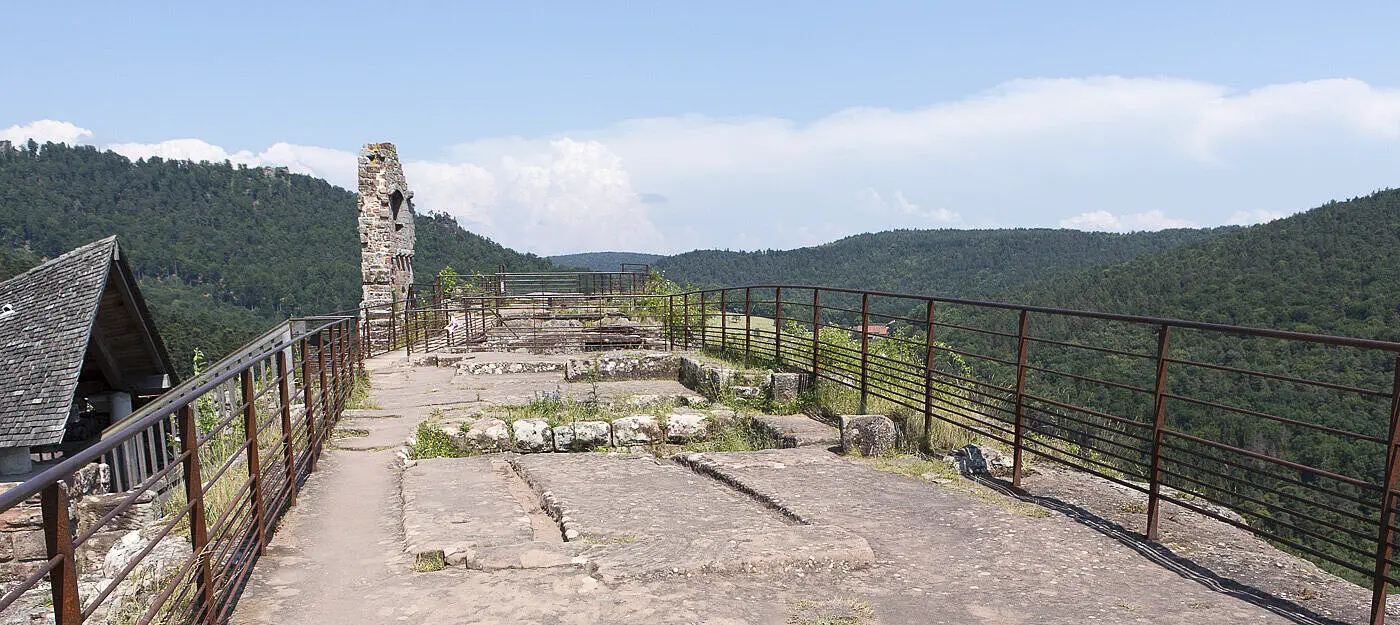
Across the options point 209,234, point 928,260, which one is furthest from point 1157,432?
point 209,234

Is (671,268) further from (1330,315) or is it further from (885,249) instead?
(1330,315)

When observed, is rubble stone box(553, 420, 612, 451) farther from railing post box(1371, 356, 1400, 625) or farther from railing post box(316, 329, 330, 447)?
railing post box(1371, 356, 1400, 625)

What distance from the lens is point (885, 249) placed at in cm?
9194

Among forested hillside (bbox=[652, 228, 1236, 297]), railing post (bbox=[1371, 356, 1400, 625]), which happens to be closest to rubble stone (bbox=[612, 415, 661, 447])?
railing post (bbox=[1371, 356, 1400, 625])

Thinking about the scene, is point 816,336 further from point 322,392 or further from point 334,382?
point 334,382

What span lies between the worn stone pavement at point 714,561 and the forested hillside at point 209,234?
134ft

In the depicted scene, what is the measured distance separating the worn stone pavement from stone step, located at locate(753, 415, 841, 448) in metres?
0.79

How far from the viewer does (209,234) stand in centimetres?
7538

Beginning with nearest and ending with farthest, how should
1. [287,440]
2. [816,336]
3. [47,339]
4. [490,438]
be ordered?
[287,440] < [490,438] < [816,336] < [47,339]

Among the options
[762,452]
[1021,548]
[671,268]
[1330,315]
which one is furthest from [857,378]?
A: [671,268]

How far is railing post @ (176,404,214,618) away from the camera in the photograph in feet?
10.5

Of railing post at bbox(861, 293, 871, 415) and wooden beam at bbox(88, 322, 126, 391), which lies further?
wooden beam at bbox(88, 322, 126, 391)

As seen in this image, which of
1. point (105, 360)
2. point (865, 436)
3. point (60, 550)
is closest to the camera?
point (60, 550)

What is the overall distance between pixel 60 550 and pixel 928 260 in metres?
87.2
